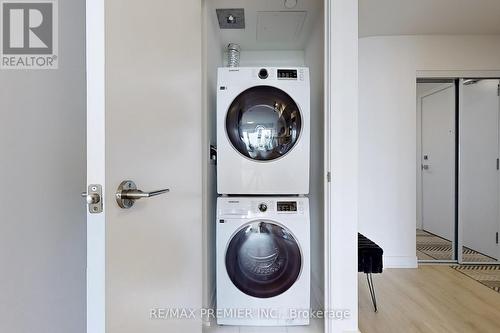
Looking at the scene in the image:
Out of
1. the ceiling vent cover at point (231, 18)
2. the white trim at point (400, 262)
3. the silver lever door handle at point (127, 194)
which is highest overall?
the ceiling vent cover at point (231, 18)

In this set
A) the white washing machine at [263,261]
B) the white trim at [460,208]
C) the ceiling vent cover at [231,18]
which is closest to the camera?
the white washing machine at [263,261]

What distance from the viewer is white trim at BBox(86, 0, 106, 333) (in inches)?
25.8

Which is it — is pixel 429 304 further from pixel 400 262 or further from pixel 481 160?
pixel 481 160

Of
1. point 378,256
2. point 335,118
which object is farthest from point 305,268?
point 335,118

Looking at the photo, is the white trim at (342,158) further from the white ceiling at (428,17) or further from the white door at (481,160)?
the white door at (481,160)

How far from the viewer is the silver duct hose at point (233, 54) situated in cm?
235

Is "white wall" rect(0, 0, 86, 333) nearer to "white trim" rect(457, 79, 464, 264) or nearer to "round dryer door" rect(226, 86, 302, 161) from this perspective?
"round dryer door" rect(226, 86, 302, 161)

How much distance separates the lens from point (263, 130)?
1752 millimetres

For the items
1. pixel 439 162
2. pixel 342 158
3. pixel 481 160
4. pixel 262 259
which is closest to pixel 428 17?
pixel 481 160

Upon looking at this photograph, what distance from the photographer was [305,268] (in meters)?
1.64

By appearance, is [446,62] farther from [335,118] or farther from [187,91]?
[187,91]

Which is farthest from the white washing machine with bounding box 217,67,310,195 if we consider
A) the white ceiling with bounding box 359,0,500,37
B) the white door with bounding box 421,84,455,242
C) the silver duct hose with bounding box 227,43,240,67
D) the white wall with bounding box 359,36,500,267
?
the white door with bounding box 421,84,455,242

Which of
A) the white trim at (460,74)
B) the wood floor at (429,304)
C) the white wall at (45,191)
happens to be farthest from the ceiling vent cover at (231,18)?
the wood floor at (429,304)

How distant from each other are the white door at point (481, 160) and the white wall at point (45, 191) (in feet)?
11.5
